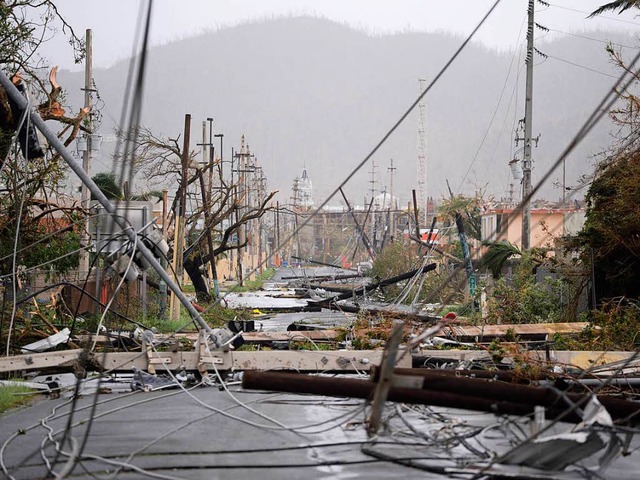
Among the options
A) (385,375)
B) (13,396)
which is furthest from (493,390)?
(13,396)

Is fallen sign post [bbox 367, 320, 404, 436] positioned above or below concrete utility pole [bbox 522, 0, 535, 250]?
below

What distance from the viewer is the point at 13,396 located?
11.5 metres

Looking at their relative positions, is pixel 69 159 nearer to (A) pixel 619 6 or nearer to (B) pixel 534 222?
(A) pixel 619 6

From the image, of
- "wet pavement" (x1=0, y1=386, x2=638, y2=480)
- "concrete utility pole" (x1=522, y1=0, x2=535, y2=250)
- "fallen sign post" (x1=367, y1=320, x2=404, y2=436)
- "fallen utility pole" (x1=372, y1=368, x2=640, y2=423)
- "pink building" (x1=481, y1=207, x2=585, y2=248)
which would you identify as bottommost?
"wet pavement" (x1=0, y1=386, x2=638, y2=480)

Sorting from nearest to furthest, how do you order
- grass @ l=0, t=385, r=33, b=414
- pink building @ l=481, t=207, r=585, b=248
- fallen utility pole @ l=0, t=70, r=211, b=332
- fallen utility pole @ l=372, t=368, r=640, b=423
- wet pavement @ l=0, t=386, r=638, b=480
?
fallen utility pole @ l=372, t=368, r=640, b=423 < wet pavement @ l=0, t=386, r=638, b=480 < grass @ l=0, t=385, r=33, b=414 < fallen utility pole @ l=0, t=70, r=211, b=332 < pink building @ l=481, t=207, r=585, b=248

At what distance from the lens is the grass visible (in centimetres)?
1099

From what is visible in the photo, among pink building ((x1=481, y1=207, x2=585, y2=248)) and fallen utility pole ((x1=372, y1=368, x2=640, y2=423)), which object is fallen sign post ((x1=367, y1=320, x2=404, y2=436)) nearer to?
fallen utility pole ((x1=372, y1=368, x2=640, y2=423))

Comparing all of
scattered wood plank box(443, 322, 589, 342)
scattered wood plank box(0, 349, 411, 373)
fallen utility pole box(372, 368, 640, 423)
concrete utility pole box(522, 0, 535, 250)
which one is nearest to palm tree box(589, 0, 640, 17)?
concrete utility pole box(522, 0, 535, 250)

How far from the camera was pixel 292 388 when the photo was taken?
6.23 meters

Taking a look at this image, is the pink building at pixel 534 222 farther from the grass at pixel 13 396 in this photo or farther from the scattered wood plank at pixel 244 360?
the grass at pixel 13 396

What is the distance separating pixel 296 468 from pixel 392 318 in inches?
420

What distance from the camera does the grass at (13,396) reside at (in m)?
11.0

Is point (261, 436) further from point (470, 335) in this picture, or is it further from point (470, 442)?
point (470, 335)

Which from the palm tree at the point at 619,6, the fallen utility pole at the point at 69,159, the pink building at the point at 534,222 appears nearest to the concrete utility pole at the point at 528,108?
the palm tree at the point at 619,6
